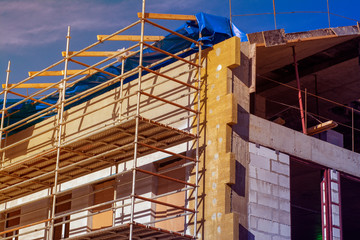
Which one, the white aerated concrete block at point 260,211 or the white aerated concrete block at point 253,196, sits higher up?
the white aerated concrete block at point 253,196

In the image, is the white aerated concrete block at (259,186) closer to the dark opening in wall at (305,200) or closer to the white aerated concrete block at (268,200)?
the white aerated concrete block at (268,200)

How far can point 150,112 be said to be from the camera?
1744 cm

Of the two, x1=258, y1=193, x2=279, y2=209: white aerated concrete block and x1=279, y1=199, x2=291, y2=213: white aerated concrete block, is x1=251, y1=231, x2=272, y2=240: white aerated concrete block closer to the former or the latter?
x1=258, y1=193, x2=279, y2=209: white aerated concrete block

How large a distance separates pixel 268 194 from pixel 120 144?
160 inches

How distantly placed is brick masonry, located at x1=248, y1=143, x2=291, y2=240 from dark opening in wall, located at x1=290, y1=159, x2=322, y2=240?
893 mm

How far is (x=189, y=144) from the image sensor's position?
16062 millimetres

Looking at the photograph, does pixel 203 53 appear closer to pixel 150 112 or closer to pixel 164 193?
pixel 150 112

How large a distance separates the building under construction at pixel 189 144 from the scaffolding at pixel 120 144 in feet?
0.14

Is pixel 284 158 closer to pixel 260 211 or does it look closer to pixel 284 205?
pixel 284 205

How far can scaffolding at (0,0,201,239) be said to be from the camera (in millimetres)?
15312

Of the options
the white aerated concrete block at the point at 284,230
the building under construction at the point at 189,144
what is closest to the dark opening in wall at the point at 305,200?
the building under construction at the point at 189,144

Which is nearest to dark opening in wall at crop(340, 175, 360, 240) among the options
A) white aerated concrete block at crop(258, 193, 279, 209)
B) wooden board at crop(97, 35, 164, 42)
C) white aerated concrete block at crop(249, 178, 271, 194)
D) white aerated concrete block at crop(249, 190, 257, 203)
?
white aerated concrete block at crop(258, 193, 279, 209)

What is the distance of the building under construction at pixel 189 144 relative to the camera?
49.7ft

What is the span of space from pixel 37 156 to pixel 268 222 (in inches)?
265
